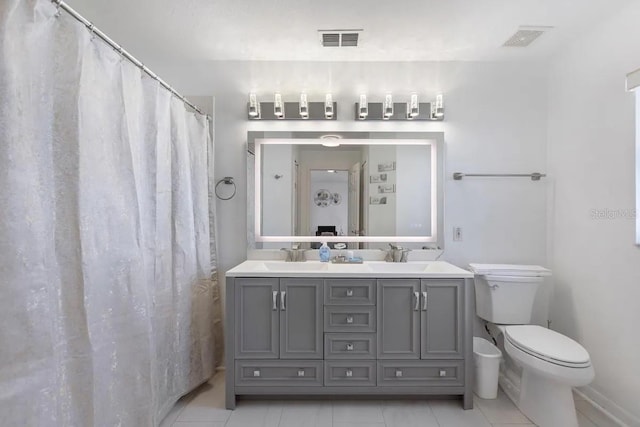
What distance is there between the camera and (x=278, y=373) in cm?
191

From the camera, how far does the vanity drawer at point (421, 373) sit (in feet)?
6.22

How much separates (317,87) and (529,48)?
157 centimetres

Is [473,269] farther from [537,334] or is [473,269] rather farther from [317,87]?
[317,87]

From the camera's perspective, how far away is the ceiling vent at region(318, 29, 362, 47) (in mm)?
2027

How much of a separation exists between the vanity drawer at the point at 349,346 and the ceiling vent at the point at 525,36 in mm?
2192

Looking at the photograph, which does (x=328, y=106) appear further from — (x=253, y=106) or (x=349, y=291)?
(x=349, y=291)

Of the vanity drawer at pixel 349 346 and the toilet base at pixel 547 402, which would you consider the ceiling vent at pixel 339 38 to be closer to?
Answer: the vanity drawer at pixel 349 346

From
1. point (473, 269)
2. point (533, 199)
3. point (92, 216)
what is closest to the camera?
point (92, 216)

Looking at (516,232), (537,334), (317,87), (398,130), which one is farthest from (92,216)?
(516,232)

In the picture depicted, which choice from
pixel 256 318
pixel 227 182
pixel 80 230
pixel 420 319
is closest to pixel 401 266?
pixel 420 319

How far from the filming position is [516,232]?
243cm

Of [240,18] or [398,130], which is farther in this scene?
[398,130]

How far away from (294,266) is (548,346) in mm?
1616

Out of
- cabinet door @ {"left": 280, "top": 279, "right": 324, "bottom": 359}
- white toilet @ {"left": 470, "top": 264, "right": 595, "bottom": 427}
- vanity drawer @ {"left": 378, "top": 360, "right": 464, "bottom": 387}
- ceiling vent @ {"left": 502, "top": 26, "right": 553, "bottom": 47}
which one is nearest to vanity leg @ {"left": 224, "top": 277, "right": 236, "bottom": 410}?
cabinet door @ {"left": 280, "top": 279, "right": 324, "bottom": 359}
